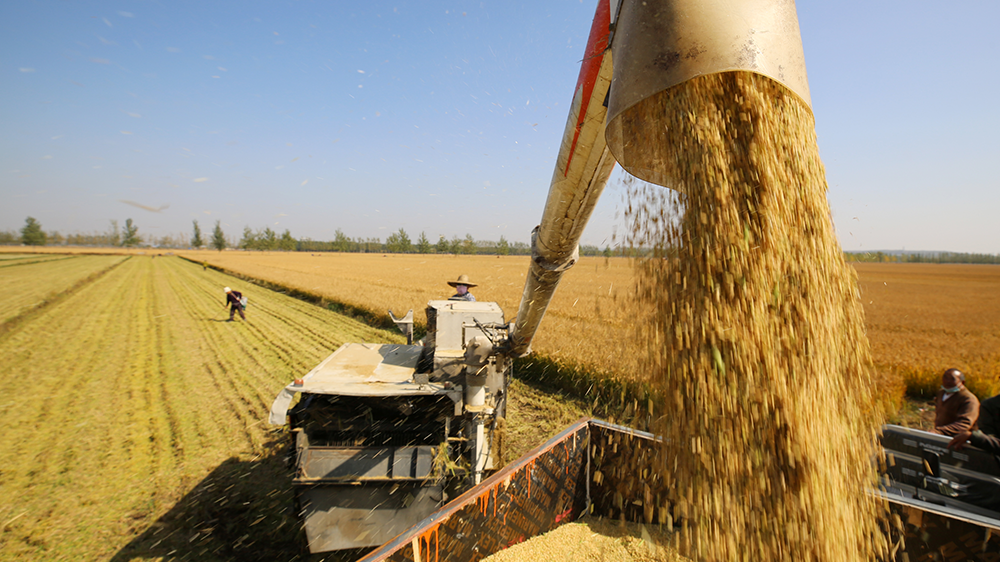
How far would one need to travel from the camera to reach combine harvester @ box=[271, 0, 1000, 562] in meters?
1.15

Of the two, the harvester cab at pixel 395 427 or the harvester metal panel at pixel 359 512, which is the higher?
the harvester cab at pixel 395 427

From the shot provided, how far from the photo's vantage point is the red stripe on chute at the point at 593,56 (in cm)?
138

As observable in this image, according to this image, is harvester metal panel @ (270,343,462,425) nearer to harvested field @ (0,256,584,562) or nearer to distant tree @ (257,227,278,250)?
harvested field @ (0,256,584,562)

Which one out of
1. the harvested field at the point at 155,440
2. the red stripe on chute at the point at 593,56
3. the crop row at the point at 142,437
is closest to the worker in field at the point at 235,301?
the crop row at the point at 142,437

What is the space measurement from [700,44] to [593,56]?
41 centimetres

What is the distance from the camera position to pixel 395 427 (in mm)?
3314

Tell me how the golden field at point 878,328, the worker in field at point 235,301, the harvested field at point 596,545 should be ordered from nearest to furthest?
the harvested field at point 596,545 < the golden field at point 878,328 < the worker in field at point 235,301

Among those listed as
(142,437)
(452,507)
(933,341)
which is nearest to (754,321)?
(452,507)

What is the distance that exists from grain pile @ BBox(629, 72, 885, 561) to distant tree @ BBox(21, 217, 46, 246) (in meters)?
78.6

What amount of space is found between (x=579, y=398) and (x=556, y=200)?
5749mm

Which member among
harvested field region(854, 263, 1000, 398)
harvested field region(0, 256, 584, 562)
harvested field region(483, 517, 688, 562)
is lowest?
harvested field region(0, 256, 584, 562)

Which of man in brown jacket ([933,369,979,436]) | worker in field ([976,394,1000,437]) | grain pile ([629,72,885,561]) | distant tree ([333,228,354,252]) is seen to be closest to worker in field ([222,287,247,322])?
grain pile ([629,72,885,561])

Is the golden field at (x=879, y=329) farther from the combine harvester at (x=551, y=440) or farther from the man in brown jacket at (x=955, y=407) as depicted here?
the man in brown jacket at (x=955, y=407)

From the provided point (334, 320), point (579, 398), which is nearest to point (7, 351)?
point (334, 320)
